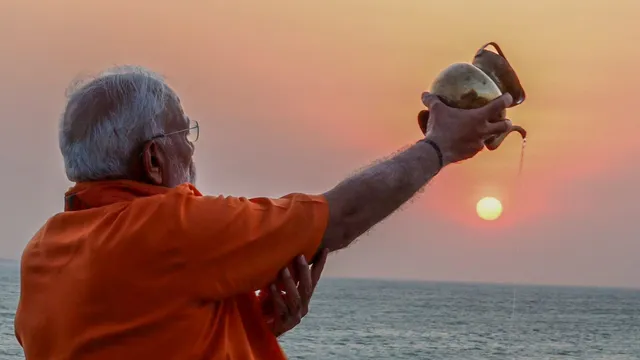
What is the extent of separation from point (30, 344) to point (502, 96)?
1516mm

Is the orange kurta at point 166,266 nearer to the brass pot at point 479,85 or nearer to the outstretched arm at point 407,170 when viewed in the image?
the outstretched arm at point 407,170

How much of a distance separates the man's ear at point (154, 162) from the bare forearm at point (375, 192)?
1.54 feet

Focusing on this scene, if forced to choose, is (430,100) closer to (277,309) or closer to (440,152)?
(440,152)

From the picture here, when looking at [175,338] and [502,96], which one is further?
[502,96]

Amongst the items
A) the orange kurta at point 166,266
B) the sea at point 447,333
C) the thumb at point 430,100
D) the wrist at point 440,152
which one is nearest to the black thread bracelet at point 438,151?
the wrist at point 440,152

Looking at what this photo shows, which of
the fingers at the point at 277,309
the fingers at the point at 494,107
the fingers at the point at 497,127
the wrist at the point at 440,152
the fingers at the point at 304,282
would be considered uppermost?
the fingers at the point at 494,107

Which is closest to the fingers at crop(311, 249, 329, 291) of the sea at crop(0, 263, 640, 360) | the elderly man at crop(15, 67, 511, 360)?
the elderly man at crop(15, 67, 511, 360)

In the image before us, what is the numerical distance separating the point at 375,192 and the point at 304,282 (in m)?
0.31

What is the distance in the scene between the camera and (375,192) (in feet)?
8.71

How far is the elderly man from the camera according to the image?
2496 mm

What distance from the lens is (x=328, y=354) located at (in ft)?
143

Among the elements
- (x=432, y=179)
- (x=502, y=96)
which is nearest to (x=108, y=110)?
(x=432, y=179)

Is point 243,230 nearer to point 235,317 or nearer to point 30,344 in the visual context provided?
point 235,317

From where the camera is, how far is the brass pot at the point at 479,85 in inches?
112
